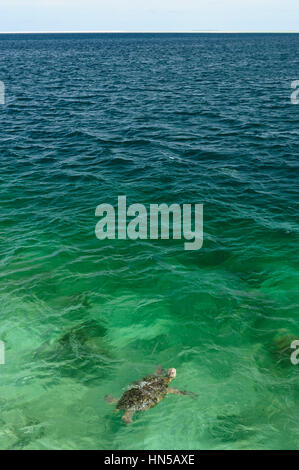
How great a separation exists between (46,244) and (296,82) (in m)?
58.1

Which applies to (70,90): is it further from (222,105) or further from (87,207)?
(87,207)

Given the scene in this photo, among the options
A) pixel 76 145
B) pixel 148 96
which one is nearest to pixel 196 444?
pixel 76 145

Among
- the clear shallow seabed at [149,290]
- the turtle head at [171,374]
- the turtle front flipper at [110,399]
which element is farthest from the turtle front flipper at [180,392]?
the turtle front flipper at [110,399]

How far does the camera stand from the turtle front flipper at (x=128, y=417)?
11.1 metres

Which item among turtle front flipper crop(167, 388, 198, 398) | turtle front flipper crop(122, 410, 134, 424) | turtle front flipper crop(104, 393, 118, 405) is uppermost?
turtle front flipper crop(167, 388, 198, 398)

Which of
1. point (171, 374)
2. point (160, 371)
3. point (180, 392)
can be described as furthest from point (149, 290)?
point (180, 392)

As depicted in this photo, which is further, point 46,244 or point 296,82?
point 296,82

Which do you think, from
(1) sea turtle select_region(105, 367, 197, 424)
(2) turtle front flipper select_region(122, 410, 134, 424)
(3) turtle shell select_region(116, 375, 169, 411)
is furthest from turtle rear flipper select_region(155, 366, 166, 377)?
(2) turtle front flipper select_region(122, 410, 134, 424)

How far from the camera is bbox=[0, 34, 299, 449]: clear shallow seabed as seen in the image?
11.3 m

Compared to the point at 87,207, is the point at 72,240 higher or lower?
lower

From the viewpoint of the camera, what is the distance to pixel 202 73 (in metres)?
74.4

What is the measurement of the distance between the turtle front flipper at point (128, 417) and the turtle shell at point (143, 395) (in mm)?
115

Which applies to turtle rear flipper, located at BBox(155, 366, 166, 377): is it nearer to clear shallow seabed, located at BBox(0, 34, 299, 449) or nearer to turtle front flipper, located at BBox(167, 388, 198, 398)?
clear shallow seabed, located at BBox(0, 34, 299, 449)

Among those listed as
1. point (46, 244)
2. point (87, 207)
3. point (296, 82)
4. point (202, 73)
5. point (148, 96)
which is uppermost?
point (202, 73)
